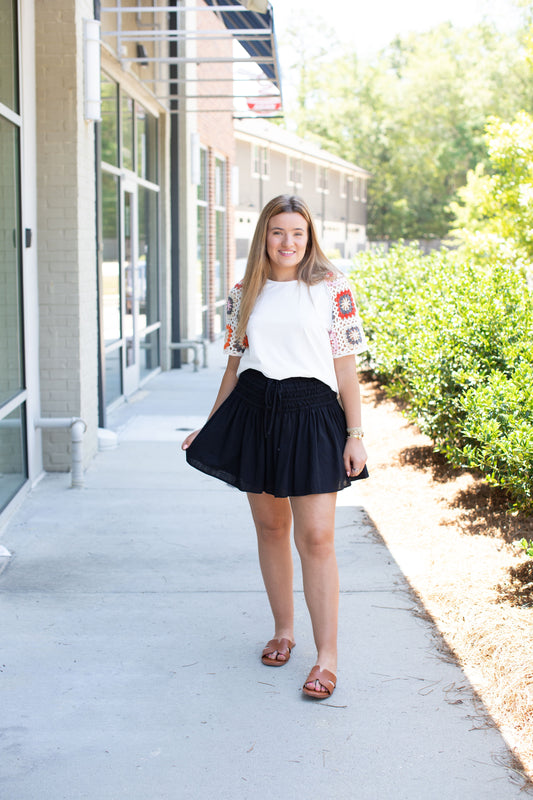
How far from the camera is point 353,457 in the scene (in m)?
3.45

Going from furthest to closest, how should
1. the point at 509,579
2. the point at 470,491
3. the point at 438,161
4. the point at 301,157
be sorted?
the point at 438,161 < the point at 301,157 < the point at 470,491 < the point at 509,579

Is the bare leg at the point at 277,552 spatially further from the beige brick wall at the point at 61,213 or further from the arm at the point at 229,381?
the beige brick wall at the point at 61,213

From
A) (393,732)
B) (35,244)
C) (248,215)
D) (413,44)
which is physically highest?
(413,44)

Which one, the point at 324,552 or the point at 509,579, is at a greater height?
the point at 324,552

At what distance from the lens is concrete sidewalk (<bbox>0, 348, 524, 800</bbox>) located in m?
2.90

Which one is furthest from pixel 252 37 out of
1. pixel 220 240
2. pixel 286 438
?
pixel 220 240

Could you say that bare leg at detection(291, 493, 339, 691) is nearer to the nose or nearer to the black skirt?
the black skirt

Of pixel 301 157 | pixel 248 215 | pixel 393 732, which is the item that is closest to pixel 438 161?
pixel 301 157

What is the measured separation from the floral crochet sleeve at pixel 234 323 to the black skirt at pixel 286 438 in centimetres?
12

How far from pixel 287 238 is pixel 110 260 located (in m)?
6.24

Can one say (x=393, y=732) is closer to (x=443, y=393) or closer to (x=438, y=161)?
(x=443, y=393)

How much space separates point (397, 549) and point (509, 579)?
0.79 meters

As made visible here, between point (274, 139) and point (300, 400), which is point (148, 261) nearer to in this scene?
point (300, 400)

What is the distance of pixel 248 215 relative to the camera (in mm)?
36438
